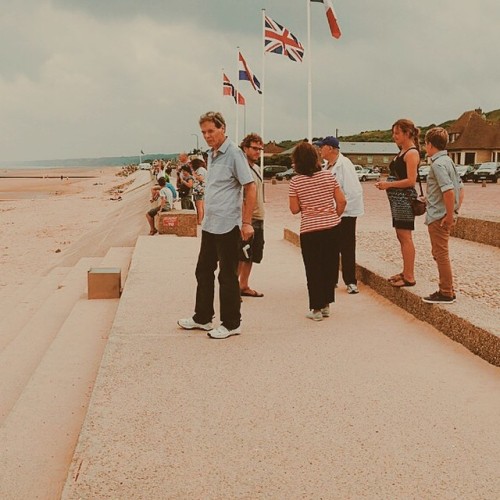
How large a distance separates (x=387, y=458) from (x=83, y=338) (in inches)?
148

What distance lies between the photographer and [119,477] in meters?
3.03

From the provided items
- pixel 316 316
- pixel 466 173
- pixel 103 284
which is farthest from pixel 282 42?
pixel 466 173

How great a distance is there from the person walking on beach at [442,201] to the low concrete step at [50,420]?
9.85 feet

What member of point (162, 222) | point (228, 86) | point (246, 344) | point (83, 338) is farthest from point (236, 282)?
point (228, 86)

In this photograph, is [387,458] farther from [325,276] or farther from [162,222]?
[162,222]

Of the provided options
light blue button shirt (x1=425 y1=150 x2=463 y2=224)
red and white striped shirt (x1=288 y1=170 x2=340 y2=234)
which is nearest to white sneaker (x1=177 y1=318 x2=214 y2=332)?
red and white striped shirt (x1=288 y1=170 x2=340 y2=234)

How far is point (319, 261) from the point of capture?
5.99 m

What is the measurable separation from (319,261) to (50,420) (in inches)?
110

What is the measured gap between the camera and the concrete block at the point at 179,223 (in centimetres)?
1339

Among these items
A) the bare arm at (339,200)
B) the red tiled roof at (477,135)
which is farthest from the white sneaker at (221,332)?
the red tiled roof at (477,135)

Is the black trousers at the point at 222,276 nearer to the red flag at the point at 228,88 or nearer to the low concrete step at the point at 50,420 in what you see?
the low concrete step at the point at 50,420

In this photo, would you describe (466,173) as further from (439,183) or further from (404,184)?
(439,183)

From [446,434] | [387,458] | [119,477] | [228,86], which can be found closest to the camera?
[119,477]

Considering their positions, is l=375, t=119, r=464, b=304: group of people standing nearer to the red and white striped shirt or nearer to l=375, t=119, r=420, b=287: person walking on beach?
l=375, t=119, r=420, b=287: person walking on beach
